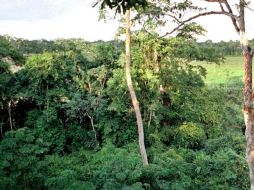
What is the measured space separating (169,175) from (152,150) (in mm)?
4076

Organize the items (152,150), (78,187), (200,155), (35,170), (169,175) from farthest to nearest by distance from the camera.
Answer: (152,150)
(200,155)
(169,175)
(35,170)
(78,187)

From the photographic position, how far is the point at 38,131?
2036 cm

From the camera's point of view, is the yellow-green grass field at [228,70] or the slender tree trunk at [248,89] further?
the yellow-green grass field at [228,70]

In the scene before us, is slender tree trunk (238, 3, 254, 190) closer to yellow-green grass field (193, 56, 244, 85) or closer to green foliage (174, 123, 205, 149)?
green foliage (174, 123, 205, 149)

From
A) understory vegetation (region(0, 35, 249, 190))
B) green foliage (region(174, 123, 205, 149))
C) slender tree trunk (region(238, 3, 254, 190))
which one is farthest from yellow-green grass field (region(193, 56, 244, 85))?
slender tree trunk (region(238, 3, 254, 190))

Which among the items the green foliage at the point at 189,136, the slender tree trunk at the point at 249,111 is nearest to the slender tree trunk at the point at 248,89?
the slender tree trunk at the point at 249,111

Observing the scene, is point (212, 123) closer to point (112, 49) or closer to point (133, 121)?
point (133, 121)

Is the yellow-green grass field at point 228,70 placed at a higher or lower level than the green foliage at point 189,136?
higher

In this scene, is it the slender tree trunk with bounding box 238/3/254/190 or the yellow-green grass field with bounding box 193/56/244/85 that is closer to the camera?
the slender tree trunk with bounding box 238/3/254/190

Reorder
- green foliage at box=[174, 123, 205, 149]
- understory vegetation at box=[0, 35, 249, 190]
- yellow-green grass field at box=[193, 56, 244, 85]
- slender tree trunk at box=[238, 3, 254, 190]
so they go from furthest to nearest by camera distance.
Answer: yellow-green grass field at box=[193, 56, 244, 85] < green foliage at box=[174, 123, 205, 149] < understory vegetation at box=[0, 35, 249, 190] < slender tree trunk at box=[238, 3, 254, 190]

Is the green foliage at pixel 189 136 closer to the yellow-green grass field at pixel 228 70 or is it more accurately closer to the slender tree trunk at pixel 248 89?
the slender tree trunk at pixel 248 89

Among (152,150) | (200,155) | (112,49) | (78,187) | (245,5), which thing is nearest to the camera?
(245,5)

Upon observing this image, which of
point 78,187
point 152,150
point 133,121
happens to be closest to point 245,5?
point 78,187

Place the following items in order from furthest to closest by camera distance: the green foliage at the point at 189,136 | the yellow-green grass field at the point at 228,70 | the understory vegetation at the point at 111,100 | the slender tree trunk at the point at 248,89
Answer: the yellow-green grass field at the point at 228,70
the green foliage at the point at 189,136
the understory vegetation at the point at 111,100
the slender tree trunk at the point at 248,89
